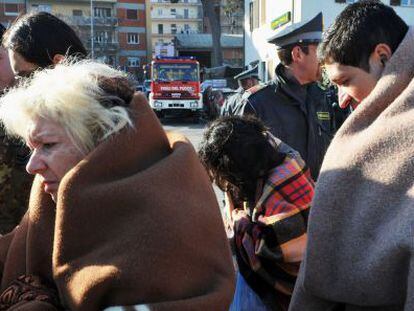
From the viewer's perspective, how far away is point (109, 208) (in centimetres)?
125

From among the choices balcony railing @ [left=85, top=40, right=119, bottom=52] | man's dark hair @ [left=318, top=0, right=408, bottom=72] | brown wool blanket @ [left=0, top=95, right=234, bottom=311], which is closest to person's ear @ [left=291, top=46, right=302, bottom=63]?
man's dark hair @ [left=318, top=0, right=408, bottom=72]

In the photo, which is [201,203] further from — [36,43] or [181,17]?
[181,17]

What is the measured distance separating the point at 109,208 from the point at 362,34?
91 cm

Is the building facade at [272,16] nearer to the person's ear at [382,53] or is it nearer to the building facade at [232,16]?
the person's ear at [382,53]

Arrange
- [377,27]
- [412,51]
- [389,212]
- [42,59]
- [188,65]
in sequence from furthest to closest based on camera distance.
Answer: [188,65], [42,59], [377,27], [412,51], [389,212]

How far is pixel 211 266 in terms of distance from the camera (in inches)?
53.3

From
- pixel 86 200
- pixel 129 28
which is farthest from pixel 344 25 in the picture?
pixel 129 28

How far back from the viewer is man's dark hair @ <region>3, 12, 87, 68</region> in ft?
7.35

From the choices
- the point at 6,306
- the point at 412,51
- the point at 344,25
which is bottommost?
the point at 6,306

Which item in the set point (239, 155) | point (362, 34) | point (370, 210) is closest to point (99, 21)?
point (239, 155)

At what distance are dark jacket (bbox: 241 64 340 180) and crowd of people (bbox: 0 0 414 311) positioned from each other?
1132 millimetres

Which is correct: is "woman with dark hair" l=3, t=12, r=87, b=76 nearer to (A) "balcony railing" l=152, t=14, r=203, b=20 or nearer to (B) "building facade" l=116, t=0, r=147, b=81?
(B) "building facade" l=116, t=0, r=147, b=81

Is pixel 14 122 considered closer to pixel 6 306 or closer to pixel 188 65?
pixel 6 306

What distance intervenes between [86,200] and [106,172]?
9 cm
